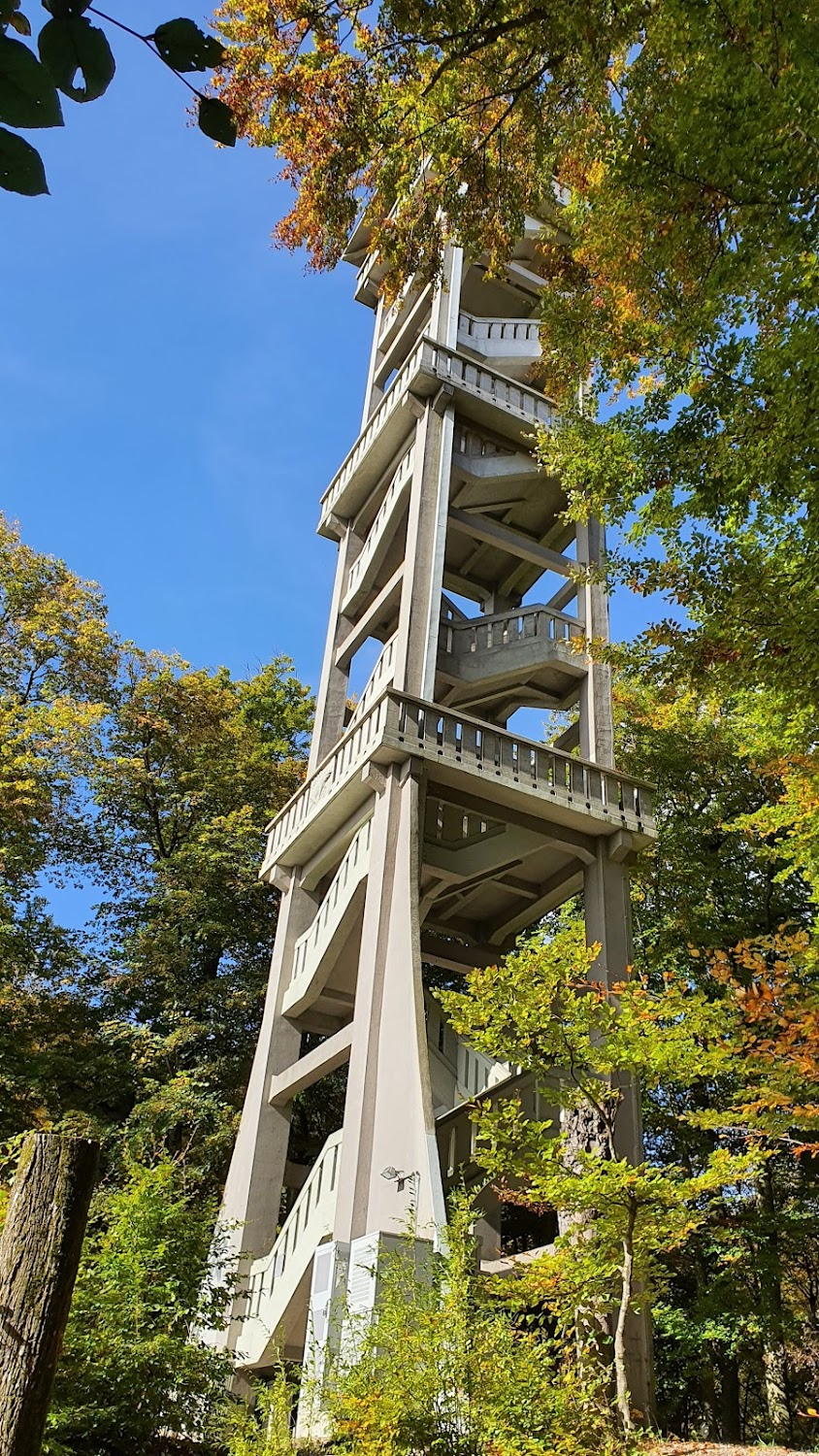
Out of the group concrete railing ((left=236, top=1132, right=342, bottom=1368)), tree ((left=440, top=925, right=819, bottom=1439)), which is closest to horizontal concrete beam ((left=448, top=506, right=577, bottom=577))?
concrete railing ((left=236, top=1132, right=342, bottom=1368))

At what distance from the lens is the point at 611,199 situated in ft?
21.7

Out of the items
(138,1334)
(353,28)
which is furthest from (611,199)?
(138,1334)

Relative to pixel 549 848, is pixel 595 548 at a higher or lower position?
higher

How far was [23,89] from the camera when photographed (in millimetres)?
1397

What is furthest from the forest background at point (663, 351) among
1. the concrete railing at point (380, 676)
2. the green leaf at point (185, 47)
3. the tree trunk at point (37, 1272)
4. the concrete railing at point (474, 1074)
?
the green leaf at point (185, 47)

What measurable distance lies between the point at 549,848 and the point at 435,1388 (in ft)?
27.6

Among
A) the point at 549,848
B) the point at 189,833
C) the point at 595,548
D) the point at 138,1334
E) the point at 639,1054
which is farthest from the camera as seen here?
the point at 189,833

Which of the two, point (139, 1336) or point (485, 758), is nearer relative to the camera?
point (139, 1336)

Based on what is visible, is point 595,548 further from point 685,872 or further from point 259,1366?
point 259,1366

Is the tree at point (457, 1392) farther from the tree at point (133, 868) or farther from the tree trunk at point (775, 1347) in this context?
the tree trunk at point (775, 1347)

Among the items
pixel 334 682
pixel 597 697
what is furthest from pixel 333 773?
pixel 597 697

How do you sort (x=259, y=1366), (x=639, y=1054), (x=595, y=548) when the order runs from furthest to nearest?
(x=595, y=548) < (x=259, y=1366) < (x=639, y=1054)

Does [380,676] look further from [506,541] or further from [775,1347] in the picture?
[775,1347]

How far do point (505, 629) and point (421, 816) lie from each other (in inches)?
151
